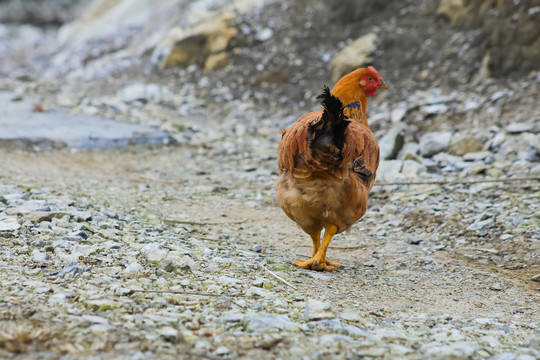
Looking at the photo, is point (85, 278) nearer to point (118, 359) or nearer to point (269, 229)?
point (118, 359)

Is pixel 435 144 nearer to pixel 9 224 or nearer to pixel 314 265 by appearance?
pixel 314 265

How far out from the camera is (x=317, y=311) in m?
3.04

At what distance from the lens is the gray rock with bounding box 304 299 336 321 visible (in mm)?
2992

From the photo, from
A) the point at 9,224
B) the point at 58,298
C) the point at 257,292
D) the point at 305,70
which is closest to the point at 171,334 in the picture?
the point at 58,298

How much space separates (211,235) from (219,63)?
7.83 metres

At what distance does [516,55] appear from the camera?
845cm

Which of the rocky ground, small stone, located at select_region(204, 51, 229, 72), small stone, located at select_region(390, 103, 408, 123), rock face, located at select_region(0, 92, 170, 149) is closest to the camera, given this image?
the rocky ground

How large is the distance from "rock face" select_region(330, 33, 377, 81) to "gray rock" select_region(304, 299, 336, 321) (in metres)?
7.82

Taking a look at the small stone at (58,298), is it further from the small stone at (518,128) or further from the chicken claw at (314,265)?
the small stone at (518,128)

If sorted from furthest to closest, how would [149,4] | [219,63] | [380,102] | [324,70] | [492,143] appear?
[149,4], [219,63], [324,70], [380,102], [492,143]

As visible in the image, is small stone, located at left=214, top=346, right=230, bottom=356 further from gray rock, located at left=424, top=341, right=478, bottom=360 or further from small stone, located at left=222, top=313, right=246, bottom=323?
gray rock, located at left=424, top=341, right=478, bottom=360

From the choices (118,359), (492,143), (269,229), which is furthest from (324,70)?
(118,359)

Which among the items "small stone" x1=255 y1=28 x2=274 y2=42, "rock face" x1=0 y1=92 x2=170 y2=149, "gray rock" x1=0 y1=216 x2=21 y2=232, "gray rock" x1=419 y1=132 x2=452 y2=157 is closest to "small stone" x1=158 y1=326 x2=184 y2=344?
"gray rock" x1=0 y1=216 x2=21 y2=232

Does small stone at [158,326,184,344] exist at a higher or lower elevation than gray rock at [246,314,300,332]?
lower
